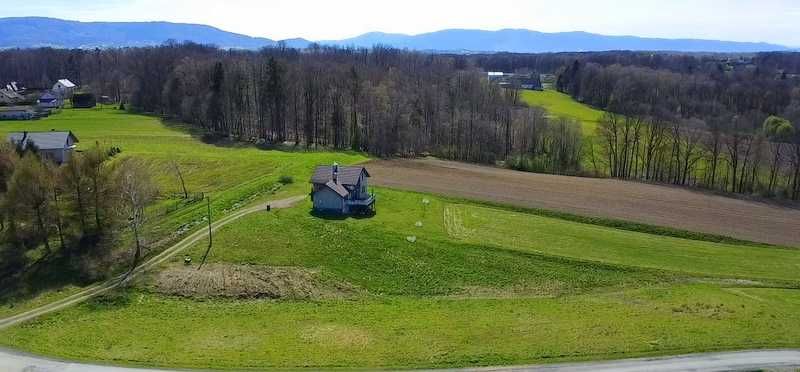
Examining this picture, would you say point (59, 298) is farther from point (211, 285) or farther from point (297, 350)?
point (297, 350)

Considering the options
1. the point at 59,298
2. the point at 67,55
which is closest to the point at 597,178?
the point at 59,298

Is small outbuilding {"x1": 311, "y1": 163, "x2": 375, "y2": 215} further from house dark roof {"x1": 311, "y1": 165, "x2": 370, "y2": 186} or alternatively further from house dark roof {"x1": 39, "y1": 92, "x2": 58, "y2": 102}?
house dark roof {"x1": 39, "y1": 92, "x2": 58, "y2": 102}

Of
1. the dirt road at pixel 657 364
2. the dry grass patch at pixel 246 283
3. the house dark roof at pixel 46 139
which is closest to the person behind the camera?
the dirt road at pixel 657 364

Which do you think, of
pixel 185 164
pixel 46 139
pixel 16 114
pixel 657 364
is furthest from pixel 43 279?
pixel 16 114

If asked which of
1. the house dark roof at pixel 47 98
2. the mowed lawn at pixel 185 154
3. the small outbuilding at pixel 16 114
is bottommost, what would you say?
the mowed lawn at pixel 185 154

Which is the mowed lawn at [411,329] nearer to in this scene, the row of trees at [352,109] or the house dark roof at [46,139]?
the house dark roof at [46,139]

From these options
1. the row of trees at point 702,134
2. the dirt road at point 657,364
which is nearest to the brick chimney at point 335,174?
the dirt road at point 657,364

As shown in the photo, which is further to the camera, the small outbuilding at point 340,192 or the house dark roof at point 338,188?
the small outbuilding at point 340,192
